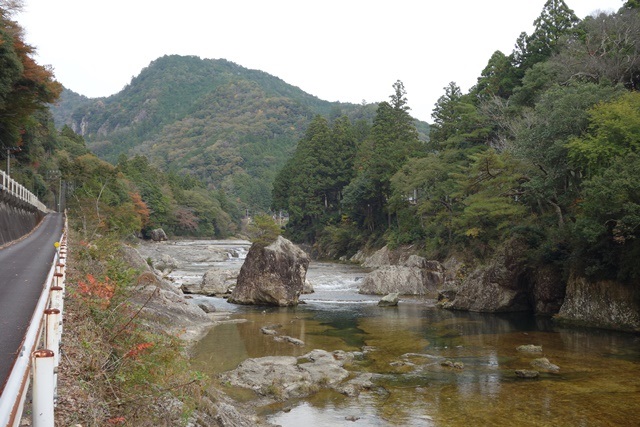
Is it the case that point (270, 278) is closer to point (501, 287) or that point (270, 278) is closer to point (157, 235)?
point (501, 287)

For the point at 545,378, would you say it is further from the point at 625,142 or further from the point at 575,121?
the point at 575,121

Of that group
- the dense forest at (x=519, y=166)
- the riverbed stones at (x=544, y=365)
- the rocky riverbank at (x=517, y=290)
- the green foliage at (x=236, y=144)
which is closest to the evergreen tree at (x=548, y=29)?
the dense forest at (x=519, y=166)

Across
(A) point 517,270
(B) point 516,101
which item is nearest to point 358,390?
(A) point 517,270

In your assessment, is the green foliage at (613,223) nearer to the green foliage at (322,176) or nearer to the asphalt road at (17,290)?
the asphalt road at (17,290)

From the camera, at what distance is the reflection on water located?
11070 mm

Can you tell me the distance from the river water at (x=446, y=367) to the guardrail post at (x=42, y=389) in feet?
25.3

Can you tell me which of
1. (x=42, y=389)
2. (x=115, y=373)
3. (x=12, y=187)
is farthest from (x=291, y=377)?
(x=12, y=187)

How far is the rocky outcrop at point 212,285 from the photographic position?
30672 millimetres

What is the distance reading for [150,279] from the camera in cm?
1966

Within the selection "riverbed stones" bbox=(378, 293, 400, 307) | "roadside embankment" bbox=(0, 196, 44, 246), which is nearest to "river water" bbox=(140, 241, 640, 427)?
"riverbed stones" bbox=(378, 293, 400, 307)

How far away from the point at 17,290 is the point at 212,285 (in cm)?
2055

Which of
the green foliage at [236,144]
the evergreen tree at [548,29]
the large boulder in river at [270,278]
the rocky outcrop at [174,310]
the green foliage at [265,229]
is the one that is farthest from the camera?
the green foliage at [236,144]

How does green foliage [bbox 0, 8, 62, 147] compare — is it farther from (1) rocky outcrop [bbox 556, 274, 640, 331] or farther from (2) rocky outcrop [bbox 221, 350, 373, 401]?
(1) rocky outcrop [bbox 556, 274, 640, 331]

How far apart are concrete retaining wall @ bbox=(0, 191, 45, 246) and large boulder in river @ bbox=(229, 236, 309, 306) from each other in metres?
11.5
